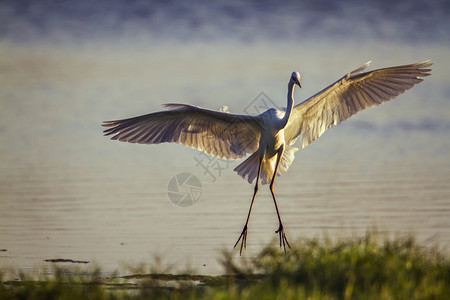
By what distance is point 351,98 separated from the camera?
28.9ft

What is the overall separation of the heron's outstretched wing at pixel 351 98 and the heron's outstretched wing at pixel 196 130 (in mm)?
550

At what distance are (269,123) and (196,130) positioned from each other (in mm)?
906

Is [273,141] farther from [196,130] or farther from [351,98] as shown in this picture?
[351,98]

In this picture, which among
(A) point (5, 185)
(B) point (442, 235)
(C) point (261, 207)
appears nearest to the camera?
(B) point (442, 235)

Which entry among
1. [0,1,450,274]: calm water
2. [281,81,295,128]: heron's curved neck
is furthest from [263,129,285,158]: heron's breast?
[0,1,450,274]: calm water

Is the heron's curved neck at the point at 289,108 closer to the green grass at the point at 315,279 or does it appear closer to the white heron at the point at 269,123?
the white heron at the point at 269,123

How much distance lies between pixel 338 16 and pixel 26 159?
15.3 meters

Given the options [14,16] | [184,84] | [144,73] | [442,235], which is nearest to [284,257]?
[442,235]

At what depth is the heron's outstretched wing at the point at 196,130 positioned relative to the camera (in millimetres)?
8297

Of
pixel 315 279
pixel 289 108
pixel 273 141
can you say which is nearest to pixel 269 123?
pixel 273 141

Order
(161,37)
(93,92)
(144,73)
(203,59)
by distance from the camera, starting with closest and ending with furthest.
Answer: (93,92) → (144,73) → (203,59) → (161,37)

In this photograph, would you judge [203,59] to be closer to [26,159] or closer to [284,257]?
[26,159]

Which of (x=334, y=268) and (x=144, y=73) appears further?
(x=144, y=73)

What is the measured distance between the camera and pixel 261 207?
9.59m
